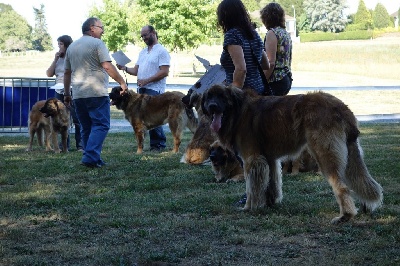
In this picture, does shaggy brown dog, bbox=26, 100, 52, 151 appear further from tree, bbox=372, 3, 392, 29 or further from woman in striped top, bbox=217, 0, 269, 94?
tree, bbox=372, 3, 392, 29

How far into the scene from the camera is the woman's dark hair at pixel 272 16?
8.48 meters

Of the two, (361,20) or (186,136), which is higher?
(361,20)

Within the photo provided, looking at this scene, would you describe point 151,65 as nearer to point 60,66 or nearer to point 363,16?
point 60,66

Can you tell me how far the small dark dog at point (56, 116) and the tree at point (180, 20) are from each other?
47.9 meters

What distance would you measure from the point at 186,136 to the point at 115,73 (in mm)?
7046

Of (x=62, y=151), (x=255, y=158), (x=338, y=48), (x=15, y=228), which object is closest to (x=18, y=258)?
(x=15, y=228)

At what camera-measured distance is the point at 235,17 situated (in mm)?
7102

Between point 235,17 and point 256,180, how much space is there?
1.77 m

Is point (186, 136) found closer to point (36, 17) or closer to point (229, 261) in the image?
point (229, 261)

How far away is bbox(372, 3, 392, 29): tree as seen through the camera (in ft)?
455

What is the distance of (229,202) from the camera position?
7.53m

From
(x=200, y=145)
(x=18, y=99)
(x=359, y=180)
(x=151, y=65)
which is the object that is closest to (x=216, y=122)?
(x=359, y=180)

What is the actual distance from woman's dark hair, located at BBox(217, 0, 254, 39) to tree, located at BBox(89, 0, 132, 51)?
63886mm

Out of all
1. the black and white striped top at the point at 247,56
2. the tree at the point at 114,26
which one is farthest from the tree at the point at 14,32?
the black and white striped top at the point at 247,56
